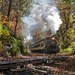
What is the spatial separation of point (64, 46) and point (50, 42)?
4.07 meters

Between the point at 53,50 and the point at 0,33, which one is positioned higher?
the point at 0,33

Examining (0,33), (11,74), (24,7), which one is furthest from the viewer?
(24,7)

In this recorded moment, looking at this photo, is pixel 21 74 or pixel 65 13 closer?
pixel 21 74

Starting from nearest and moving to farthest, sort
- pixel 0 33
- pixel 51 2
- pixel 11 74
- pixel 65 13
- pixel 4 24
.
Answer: pixel 11 74 → pixel 0 33 → pixel 4 24 → pixel 51 2 → pixel 65 13

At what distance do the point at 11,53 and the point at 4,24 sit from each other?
173 inches

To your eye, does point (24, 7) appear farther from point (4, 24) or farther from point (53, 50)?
point (53, 50)

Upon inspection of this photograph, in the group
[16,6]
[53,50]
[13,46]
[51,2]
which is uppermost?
[51,2]

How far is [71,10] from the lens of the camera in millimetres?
20078

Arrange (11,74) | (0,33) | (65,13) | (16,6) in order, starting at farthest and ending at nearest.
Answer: (65,13) → (16,6) → (0,33) → (11,74)

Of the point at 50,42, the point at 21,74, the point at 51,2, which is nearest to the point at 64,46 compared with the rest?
the point at 50,42

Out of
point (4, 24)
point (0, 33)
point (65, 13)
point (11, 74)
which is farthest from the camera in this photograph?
point (65, 13)

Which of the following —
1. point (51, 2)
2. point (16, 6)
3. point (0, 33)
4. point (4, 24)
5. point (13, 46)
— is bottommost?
point (13, 46)

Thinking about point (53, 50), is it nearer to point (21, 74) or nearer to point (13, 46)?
point (13, 46)

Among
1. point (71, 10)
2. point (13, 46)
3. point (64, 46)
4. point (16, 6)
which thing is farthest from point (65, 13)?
point (13, 46)
